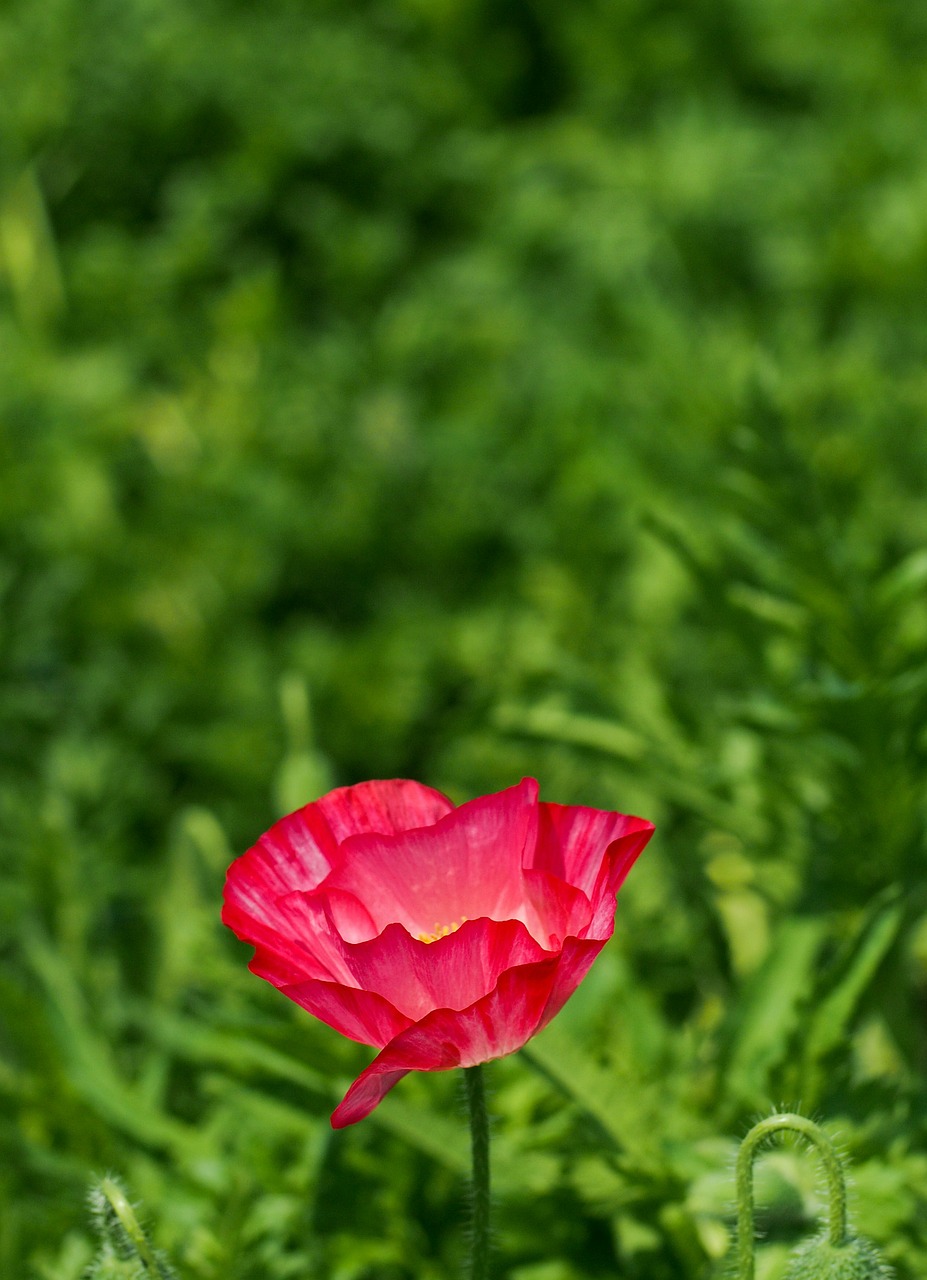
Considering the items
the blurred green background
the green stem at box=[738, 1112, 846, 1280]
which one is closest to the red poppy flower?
the green stem at box=[738, 1112, 846, 1280]

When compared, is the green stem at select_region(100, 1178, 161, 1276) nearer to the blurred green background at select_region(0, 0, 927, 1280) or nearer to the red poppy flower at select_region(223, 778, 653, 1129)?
the red poppy flower at select_region(223, 778, 653, 1129)

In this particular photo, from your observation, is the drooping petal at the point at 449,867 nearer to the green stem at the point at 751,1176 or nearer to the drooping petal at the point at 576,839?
the drooping petal at the point at 576,839

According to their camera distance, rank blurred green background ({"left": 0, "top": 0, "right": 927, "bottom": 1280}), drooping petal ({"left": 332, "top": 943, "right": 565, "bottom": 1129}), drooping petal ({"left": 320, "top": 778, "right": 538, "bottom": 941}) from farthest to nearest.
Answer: blurred green background ({"left": 0, "top": 0, "right": 927, "bottom": 1280}), drooping petal ({"left": 320, "top": 778, "right": 538, "bottom": 941}), drooping petal ({"left": 332, "top": 943, "right": 565, "bottom": 1129})

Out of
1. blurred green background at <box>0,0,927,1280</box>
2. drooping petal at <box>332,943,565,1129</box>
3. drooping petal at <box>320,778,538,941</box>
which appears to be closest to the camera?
drooping petal at <box>332,943,565,1129</box>

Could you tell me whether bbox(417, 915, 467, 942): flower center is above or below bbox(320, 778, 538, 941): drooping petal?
below

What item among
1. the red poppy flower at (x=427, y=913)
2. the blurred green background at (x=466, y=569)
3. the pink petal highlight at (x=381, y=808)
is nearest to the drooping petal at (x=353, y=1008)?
the red poppy flower at (x=427, y=913)
